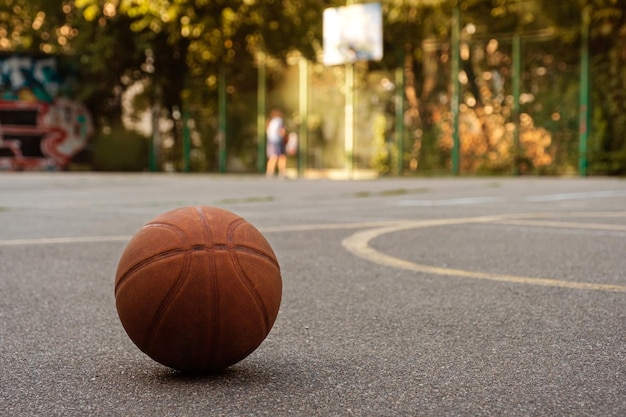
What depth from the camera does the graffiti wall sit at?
103 ft

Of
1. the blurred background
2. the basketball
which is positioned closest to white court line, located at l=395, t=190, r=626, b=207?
the blurred background

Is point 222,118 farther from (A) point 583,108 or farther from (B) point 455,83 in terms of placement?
(A) point 583,108

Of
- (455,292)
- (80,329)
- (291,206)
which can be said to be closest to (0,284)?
(80,329)

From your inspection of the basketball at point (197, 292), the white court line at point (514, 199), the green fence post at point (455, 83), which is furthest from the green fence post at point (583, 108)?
the basketball at point (197, 292)

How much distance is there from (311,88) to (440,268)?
21099 mm

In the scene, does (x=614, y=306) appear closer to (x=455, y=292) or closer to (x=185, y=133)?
(x=455, y=292)

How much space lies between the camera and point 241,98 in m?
29.1

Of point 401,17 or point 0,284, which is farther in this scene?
point 401,17

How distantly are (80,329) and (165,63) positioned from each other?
26358 mm

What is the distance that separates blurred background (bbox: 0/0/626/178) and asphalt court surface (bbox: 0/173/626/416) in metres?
13.7

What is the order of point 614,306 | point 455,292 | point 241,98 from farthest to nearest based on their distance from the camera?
point 241,98 → point 455,292 → point 614,306

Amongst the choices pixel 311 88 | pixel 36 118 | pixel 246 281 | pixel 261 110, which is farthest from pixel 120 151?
pixel 246 281

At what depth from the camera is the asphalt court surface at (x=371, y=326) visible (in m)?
3.33

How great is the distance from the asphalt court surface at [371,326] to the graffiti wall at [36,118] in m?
21.8
